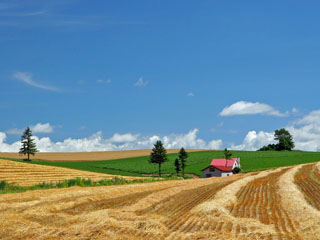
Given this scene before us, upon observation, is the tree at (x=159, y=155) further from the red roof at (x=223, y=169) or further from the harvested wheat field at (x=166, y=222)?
the harvested wheat field at (x=166, y=222)

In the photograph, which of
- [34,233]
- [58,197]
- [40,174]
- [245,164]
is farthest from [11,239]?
[245,164]

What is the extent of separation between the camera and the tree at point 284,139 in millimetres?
169500

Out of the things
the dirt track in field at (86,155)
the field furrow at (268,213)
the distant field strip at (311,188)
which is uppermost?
the dirt track in field at (86,155)

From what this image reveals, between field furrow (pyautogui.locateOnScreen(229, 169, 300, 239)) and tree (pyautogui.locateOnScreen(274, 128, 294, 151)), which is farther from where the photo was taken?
tree (pyautogui.locateOnScreen(274, 128, 294, 151))

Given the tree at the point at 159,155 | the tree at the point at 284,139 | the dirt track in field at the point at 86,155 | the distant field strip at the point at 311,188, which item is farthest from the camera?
the tree at the point at 284,139

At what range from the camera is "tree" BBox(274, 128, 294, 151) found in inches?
6673

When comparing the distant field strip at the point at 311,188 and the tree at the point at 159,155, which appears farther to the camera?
the tree at the point at 159,155

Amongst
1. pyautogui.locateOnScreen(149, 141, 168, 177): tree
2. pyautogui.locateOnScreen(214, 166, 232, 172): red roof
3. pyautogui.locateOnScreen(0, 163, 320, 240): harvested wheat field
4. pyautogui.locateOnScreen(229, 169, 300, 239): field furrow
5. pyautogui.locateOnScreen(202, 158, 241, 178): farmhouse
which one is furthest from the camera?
pyautogui.locateOnScreen(149, 141, 168, 177): tree

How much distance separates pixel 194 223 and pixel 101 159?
115732 mm

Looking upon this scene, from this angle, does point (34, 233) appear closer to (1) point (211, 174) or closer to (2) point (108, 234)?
(2) point (108, 234)

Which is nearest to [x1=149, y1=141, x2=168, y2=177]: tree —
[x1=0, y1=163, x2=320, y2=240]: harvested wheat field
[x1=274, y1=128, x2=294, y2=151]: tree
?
[x1=0, y1=163, x2=320, y2=240]: harvested wheat field

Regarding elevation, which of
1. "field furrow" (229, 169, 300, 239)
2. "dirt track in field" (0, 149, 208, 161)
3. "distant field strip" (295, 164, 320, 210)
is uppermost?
"dirt track in field" (0, 149, 208, 161)

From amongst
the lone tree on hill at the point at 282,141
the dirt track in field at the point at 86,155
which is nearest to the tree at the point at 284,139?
the lone tree on hill at the point at 282,141

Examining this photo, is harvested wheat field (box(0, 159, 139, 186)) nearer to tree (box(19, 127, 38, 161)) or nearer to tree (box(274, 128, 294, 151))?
tree (box(19, 127, 38, 161))
